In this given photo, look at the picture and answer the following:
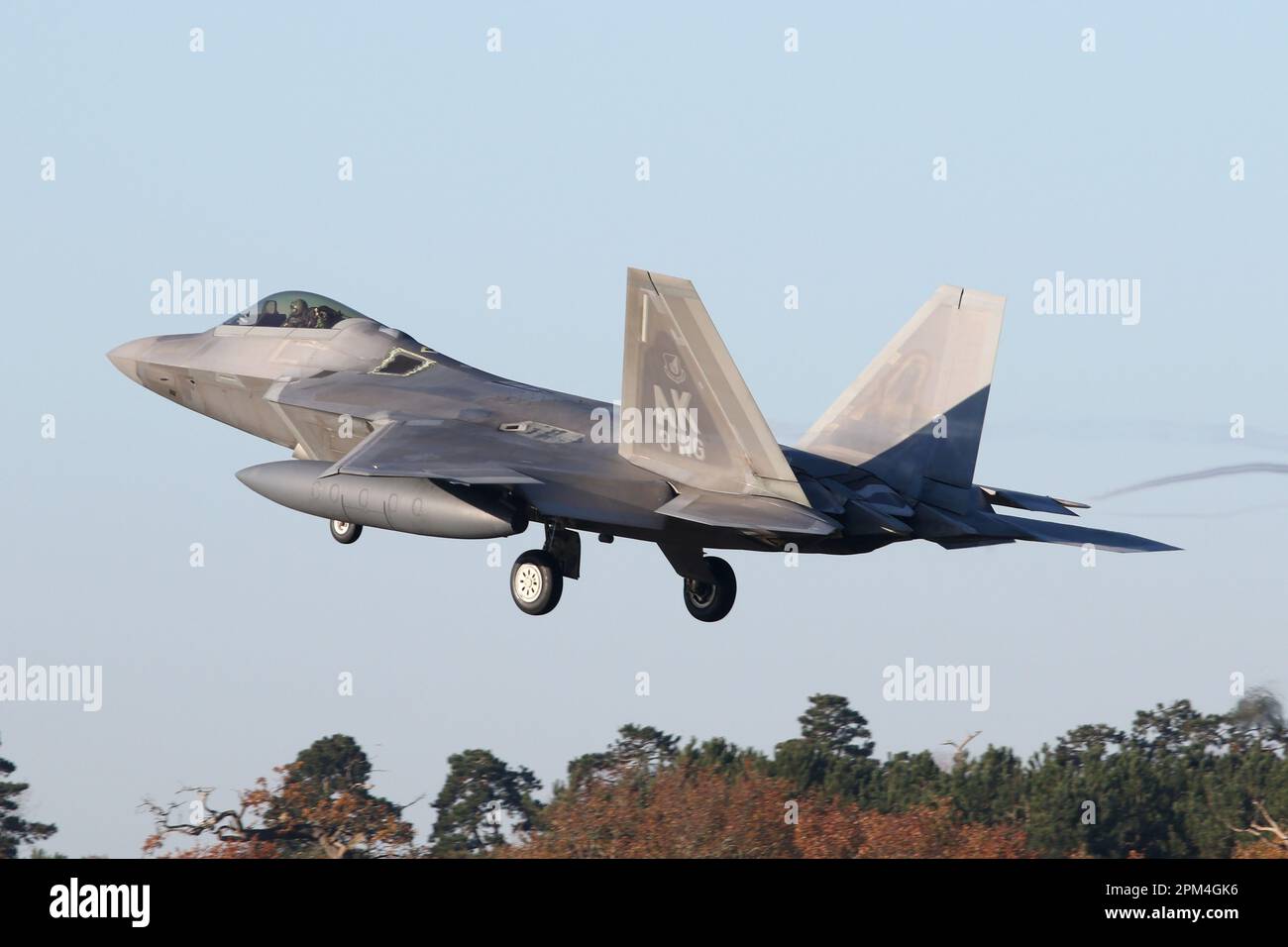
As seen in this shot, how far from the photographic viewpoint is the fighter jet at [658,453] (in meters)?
21.0

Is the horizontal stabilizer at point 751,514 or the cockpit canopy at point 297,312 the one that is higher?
the cockpit canopy at point 297,312

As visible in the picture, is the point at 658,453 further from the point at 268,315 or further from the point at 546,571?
the point at 268,315

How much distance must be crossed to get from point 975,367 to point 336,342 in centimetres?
909

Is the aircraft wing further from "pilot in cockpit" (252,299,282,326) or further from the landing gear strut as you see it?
"pilot in cockpit" (252,299,282,326)

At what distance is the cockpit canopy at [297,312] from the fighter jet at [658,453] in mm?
618

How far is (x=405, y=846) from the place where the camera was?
43750 mm

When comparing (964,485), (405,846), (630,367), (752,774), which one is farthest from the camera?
(752,774)

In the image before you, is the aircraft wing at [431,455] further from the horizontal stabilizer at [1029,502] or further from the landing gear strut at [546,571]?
the horizontal stabilizer at [1029,502]

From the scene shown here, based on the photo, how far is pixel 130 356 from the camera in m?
29.0

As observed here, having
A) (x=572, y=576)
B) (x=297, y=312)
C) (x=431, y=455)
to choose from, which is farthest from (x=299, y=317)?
(x=572, y=576)

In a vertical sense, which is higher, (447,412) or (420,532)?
(447,412)

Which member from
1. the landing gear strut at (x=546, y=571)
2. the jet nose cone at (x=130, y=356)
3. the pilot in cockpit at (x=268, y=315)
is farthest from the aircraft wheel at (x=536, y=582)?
the jet nose cone at (x=130, y=356)
